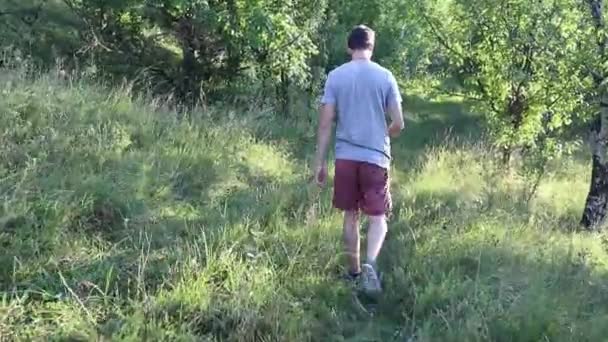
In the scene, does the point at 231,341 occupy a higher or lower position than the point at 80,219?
lower

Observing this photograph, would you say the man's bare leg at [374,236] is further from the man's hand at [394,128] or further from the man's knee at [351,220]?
the man's hand at [394,128]

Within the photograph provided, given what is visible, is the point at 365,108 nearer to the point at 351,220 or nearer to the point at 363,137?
the point at 363,137

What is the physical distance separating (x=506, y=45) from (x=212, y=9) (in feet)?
13.8

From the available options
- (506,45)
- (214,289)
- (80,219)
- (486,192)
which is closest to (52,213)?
(80,219)

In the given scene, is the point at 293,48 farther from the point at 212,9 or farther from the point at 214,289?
the point at 214,289

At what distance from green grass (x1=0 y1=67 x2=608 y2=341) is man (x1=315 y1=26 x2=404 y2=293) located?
0.31 metres

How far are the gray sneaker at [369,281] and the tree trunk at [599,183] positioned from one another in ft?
12.3

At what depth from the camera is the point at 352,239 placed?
5.18 m

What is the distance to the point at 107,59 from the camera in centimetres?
1052

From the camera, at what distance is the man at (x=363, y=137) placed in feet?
16.5

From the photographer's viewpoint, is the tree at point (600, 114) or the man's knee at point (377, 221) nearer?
the man's knee at point (377, 221)

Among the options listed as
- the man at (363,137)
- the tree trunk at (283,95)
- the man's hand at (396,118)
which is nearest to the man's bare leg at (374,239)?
the man at (363,137)

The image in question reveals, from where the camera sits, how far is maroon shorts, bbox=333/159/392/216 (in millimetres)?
5051

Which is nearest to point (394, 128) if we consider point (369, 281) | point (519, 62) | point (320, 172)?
point (320, 172)
